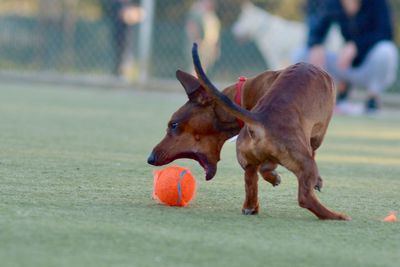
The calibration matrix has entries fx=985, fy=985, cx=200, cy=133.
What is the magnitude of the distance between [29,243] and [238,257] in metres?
0.59

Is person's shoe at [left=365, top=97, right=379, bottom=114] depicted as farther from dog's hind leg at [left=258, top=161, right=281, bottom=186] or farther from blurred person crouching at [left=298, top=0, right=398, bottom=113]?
dog's hind leg at [left=258, top=161, right=281, bottom=186]

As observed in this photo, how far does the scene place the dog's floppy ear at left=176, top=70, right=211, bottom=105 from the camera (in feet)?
13.1

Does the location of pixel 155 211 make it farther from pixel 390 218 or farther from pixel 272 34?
pixel 272 34

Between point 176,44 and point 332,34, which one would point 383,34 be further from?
point 176,44

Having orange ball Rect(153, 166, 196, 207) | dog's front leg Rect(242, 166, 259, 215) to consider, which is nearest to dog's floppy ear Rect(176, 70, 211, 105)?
orange ball Rect(153, 166, 196, 207)

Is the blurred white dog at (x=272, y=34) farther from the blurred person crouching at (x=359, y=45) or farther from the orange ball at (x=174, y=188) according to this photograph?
the orange ball at (x=174, y=188)

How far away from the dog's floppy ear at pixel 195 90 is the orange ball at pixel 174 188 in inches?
12.9

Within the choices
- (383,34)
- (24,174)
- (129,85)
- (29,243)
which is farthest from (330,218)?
(129,85)

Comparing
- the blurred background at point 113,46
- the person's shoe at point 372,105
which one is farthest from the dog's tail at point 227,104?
the blurred background at point 113,46

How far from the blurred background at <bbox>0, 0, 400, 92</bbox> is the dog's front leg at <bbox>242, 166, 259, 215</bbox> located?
8685mm

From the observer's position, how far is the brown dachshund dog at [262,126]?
351 centimetres

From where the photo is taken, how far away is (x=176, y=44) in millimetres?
13852

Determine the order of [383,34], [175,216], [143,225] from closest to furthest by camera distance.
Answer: [143,225], [175,216], [383,34]

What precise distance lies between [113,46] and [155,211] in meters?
9.75
